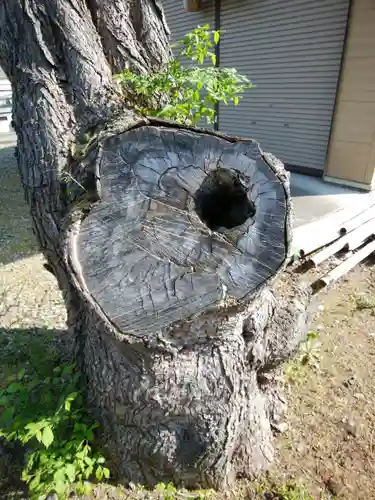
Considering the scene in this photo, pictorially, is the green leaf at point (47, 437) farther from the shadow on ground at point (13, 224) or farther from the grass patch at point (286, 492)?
the shadow on ground at point (13, 224)

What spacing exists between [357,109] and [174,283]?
16.4ft

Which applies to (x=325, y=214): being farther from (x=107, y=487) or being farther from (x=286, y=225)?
(x=107, y=487)

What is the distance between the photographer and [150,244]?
1.38 m

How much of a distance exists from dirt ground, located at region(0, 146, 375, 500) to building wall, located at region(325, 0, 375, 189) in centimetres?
154

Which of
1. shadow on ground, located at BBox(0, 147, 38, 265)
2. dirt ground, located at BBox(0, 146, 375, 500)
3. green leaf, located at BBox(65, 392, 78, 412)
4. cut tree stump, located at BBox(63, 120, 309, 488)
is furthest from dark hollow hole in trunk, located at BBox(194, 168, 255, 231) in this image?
shadow on ground, located at BBox(0, 147, 38, 265)

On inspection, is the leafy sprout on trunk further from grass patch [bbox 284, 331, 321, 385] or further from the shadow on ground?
the shadow on ground

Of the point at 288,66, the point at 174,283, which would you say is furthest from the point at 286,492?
the point at 288,66

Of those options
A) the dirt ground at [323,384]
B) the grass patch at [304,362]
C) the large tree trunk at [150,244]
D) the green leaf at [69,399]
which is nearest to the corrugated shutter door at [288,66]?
the dirt ground at [323,384]

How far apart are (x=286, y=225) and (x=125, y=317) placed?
70 centimetres

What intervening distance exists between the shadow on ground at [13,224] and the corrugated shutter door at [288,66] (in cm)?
464

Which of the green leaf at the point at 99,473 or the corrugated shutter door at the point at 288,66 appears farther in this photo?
the corrugated shutter door at the point at 288,66

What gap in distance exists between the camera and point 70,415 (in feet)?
6.31

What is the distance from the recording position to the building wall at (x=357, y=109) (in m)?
4.74

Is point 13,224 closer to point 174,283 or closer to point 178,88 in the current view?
point 178,88
